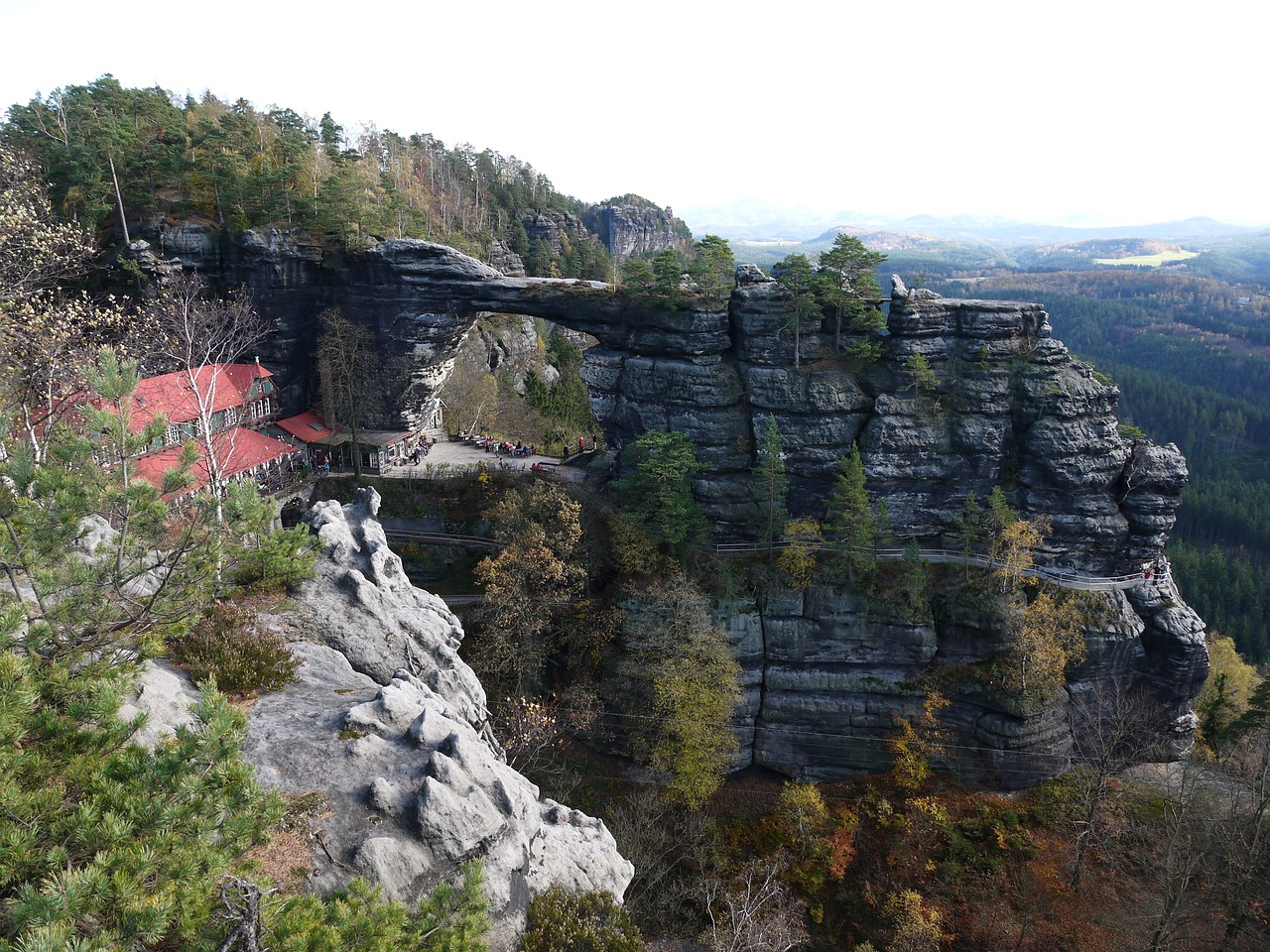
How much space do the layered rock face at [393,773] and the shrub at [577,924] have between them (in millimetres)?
339

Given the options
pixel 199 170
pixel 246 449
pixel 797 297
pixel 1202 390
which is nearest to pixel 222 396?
pixel 246 449

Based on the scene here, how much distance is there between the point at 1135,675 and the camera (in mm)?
31172

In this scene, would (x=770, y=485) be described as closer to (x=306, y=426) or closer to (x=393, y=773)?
(x=393, y=773)

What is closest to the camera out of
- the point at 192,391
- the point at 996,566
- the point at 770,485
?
the point at 192,391

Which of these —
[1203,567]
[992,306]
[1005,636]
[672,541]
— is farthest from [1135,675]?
[1203,567]

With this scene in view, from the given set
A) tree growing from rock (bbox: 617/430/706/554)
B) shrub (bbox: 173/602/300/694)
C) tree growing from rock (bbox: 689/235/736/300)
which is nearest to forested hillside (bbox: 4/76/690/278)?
tree growing from rock (bbox: 689/235/736/300)

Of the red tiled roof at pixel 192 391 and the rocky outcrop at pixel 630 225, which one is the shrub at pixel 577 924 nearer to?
the red tiled roof at pixel 192 391

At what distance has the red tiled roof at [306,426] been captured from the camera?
128 ft

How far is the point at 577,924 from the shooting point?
1266cm

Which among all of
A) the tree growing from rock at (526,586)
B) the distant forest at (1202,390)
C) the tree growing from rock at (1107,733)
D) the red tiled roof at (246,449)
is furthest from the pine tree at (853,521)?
the distant forest at (1202,390)

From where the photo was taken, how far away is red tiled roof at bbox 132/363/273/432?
29.9m

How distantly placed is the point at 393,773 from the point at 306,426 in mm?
32453

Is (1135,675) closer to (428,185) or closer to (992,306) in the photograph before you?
(992,306)

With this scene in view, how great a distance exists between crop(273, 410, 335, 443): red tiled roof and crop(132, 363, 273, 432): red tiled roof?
2566 millimetres
